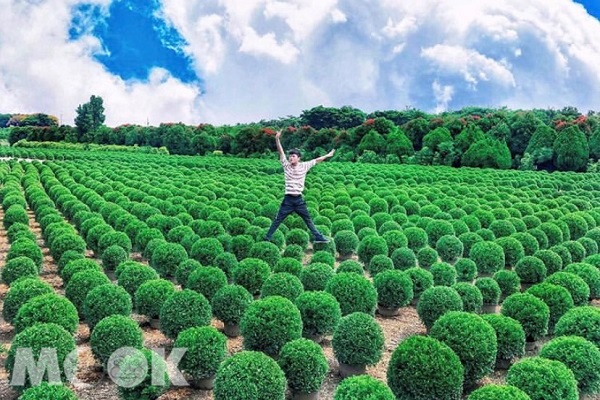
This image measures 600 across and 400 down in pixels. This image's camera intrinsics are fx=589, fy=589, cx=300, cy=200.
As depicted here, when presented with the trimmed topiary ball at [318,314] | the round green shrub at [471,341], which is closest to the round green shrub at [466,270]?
the trimmed topiary ball at [318,314]

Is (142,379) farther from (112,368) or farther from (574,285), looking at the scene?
(574,285)

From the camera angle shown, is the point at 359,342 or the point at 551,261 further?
the point at 551,261

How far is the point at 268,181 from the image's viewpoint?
3167 cm

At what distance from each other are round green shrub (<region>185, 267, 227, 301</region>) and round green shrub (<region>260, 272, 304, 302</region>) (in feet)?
3.22

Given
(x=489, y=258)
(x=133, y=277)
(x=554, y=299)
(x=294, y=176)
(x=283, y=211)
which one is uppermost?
(x=294, y=176)

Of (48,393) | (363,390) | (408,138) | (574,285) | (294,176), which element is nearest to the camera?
(48,393)

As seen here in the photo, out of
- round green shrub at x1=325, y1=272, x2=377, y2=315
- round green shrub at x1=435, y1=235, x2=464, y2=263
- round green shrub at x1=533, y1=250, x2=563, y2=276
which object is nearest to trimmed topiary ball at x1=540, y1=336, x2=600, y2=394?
round green shrub at x1=325, y1=272, x2=377, y2=315

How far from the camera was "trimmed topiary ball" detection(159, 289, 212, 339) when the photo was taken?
358 inches

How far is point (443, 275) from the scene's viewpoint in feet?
40.1

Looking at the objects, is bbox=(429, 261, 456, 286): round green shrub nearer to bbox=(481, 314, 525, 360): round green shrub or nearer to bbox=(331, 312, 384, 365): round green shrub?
bbox=(481, 314, 525, 360): round green shrub

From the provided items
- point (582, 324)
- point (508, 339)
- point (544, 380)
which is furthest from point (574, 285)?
point (544, 380)

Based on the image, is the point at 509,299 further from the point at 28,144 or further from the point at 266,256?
the point at 28,144

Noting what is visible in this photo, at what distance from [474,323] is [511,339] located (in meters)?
0.94

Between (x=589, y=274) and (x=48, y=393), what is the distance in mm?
10478
